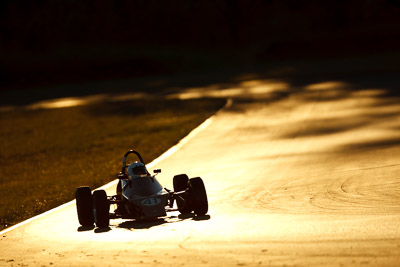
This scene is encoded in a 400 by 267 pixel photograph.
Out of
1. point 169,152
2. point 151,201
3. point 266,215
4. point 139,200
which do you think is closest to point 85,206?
point 139,200

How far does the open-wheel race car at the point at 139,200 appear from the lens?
449 inches

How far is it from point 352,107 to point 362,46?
35676 mm

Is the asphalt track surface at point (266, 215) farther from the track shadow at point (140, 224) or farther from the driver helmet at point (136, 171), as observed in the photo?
the driver helmet at point (136, 171)

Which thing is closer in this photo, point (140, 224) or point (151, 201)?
point (151, 201)

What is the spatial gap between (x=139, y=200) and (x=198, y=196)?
917mm

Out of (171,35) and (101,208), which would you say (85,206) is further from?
(171,35)

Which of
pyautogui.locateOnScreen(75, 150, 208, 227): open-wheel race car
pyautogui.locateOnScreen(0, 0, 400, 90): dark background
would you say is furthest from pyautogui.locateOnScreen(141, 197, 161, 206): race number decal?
pyautogui.locateOnScreen(0, 0, 400, 90): dark background

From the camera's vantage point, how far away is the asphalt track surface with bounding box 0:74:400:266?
9.06 metres

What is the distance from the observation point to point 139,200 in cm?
1143

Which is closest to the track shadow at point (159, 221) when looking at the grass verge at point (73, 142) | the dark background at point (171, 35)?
the grass verge at point (73, 142)

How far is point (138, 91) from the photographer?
47.2 m

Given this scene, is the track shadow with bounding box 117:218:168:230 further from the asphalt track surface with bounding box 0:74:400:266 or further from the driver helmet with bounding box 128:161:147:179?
the driver helmet with bounding box 128:161:147:179

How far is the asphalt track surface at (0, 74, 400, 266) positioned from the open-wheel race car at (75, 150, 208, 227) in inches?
7.7

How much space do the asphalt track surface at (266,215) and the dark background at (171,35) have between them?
135 ft
